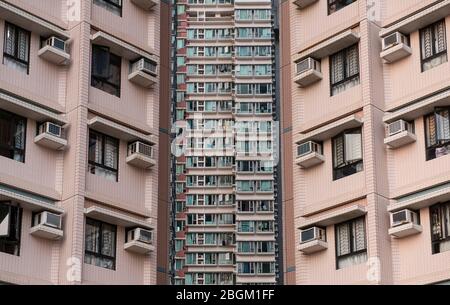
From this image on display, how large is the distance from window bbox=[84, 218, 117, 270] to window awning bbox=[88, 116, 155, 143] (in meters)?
1.85

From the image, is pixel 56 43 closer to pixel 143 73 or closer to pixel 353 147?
pixel 143 73

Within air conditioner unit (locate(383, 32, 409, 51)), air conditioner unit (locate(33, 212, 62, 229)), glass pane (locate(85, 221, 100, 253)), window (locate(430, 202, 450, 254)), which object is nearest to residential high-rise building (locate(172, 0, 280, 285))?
air conditioner unit (locate(383, 32, 409, 51))

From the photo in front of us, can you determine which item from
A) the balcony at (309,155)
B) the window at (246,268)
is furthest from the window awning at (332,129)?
the window at (246,268)

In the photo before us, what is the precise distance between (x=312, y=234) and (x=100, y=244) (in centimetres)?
410

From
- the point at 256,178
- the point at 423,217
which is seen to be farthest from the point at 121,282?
the point at 256,178

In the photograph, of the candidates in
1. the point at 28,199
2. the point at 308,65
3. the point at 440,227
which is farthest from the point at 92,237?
the point at 440,227

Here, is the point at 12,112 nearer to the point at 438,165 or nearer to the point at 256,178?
the point at 438,165

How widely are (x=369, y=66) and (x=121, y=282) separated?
6.37m

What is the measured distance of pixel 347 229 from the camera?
19.3 m

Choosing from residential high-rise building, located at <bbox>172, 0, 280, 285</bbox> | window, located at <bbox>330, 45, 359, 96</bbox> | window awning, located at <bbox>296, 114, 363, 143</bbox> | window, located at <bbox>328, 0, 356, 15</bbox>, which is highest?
residential high-rise building, located at <bbox>172, 0, 280, 285</bbox>

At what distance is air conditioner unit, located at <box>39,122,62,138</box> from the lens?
18984 millimetres

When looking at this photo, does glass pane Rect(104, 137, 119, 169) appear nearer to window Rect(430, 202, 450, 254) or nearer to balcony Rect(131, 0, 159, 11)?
balcony Rect(131, 0, 159, 11)

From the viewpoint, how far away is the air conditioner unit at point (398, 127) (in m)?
19.0

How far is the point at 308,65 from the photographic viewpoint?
2072cm
